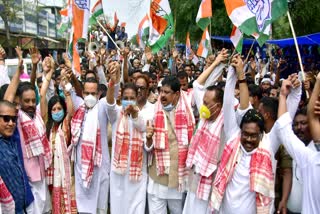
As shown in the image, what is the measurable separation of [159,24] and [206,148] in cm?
422

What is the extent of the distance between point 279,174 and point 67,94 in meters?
2.39

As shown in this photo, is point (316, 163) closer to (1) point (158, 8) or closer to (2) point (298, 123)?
(2) point (298, 123)

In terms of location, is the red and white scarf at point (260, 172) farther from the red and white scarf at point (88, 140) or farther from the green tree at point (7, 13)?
the green tree at point (7, 13)

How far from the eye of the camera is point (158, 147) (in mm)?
4875

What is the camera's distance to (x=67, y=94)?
5.02 m

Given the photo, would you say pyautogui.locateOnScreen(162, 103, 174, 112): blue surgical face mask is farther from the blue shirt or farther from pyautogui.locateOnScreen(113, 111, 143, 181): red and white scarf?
the blue shirt

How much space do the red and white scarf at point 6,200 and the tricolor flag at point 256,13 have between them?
8.98 feet

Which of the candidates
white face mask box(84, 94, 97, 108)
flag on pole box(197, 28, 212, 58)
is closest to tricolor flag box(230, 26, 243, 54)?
white face mask box(84, 94, 97, 108)

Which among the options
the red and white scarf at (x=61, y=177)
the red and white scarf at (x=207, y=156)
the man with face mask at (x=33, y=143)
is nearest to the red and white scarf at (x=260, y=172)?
the red and white scarf at (x=207, y=156)

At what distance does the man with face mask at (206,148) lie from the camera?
4.16 m

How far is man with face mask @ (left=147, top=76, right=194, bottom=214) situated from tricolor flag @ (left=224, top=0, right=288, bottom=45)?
37.3 inches

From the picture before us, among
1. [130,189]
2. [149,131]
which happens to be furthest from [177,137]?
[130,189]

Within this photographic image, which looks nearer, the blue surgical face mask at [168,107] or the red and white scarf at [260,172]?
the red and white scarf at [260,172]

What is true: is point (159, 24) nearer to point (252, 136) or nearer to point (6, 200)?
point (252, 136)
